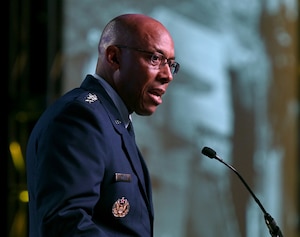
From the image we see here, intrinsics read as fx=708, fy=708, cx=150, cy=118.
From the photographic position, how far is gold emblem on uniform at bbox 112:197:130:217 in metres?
1.52

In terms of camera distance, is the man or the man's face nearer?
the man

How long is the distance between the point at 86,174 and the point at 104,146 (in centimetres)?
10

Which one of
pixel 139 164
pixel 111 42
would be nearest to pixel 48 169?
pixel 139 164

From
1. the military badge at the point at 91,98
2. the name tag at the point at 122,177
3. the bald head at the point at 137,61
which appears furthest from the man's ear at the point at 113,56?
the name tag at the point at 122,177

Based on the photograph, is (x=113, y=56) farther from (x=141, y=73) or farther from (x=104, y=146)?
(x=104, y=146)

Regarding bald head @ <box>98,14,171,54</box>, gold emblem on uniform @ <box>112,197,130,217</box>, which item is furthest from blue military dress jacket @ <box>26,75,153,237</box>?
bald head @ <box>98,14,171,54</box>

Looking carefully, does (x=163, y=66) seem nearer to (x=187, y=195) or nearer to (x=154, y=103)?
(x=154, y=103)

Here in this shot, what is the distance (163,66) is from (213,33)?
72.7 inches

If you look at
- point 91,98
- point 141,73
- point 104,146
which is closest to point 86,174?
point 104,146

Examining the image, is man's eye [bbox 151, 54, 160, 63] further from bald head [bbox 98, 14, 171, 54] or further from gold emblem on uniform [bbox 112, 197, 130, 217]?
gold emblem on uniform [bbox 112, 197, 130, 217]

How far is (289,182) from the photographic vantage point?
3.66m

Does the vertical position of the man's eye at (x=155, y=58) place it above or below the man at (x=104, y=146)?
above

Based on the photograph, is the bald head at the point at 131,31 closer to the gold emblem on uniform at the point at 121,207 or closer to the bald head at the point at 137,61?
the bald head at the point at 137,61

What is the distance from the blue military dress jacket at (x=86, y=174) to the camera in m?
1.41
